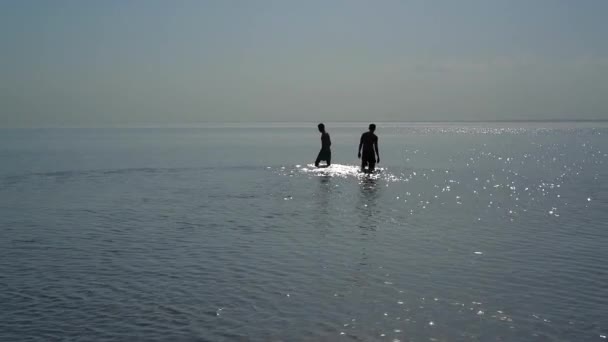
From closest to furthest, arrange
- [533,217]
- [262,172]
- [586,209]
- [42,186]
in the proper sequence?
[533,217] < [586,209] < [42,186] < [262,172]

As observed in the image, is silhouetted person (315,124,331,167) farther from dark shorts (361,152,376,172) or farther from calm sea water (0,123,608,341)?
calm sea water (0,123,608,341)

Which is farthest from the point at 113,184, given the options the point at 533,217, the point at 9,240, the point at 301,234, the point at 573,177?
the point at 573,177

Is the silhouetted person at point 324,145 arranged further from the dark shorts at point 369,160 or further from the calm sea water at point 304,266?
the calm sea water at point 304,266

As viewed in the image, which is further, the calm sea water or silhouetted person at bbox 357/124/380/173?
silhouetted person at bbox 357/124/380/173

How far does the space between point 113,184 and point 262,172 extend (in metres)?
8.90

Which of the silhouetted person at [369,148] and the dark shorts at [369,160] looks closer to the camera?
the silhouetted person at [369,148]

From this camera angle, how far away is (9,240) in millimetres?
13969

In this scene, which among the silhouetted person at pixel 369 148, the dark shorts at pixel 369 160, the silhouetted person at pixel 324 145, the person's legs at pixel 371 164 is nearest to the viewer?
the silhouetted person at pixel 369 148

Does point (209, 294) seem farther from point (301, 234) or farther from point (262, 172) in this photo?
point (262, 172)

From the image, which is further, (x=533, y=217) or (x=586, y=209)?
(x=586, y=209)

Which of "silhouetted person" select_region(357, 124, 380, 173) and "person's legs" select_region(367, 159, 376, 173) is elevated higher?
"silhouetted person" select_region(357, 124, 380, 173)

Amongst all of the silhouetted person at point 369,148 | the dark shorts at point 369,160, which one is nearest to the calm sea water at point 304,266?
the silhouetted person at point 369,148

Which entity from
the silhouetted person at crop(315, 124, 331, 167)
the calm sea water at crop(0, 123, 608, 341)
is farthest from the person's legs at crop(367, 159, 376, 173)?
the calm sea water at crop(0, 123, 608, 341)

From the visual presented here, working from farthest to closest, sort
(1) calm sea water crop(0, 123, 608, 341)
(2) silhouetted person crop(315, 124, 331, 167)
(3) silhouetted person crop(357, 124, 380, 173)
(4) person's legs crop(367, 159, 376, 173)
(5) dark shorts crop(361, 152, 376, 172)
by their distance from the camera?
(2) silhouetted person crop(315, 124, 331, 167)
(4) person's legs crop(367, 159, 376, 173)
(5) dark shorts crop(361, 152, 376, 172)
(3) silhouetted person crop(357, 124, 380, 173)
(1) calm sea water crop(0, 123, 608, 341)
